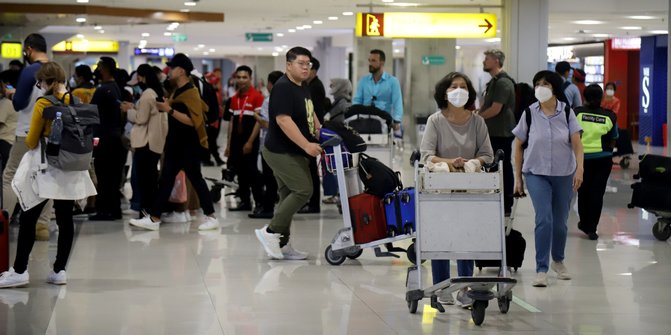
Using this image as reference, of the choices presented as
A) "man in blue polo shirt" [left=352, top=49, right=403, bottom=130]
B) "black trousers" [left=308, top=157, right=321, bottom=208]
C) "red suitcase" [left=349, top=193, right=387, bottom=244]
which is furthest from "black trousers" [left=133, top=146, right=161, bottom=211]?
"red suitcase" [left=349, top=193, right=387, bottom=244]

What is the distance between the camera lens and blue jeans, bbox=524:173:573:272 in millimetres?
8023

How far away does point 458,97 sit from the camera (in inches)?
279

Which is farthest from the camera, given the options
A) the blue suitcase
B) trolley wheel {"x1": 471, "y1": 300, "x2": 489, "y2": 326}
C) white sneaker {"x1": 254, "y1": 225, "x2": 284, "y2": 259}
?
white sneaker {"x1": 254, "y1": 225, "x2": 284, "y2": 259}

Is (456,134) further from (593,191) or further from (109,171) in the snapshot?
(109,171)

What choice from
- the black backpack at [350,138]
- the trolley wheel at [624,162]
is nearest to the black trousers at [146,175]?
the black backpack at [350,138]

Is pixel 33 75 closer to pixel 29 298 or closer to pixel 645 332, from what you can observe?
pixel 29 298

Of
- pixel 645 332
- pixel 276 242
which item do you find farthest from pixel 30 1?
pixel 645 332

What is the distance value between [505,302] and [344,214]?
2.11 meters

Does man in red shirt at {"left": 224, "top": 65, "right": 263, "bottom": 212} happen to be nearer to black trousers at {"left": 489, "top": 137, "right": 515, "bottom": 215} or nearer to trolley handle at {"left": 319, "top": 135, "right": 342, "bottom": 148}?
black trousers at {"left": 489, "top": 137, "right": 515, "bottom": 215}

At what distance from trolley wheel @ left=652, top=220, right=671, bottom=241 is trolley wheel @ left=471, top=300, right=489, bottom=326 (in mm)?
4708

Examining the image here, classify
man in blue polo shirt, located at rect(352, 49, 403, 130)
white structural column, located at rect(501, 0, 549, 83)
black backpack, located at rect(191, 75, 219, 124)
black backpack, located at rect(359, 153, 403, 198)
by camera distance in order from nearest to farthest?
1. black backpack, located at rect(359, 153, 403, 198)
2. man in blue polo shirt, located at rect(352, 49, 403, 130)
3. white structural column, located at rect(501, 0, 549, 83)
4. black backpack, located at rect(191, 75, 219, 124)

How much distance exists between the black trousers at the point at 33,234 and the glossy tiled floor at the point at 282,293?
203 mm

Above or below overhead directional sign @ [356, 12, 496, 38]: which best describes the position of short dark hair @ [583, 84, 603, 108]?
below

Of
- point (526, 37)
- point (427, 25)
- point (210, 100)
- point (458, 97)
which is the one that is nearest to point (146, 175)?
point (210, 100)
